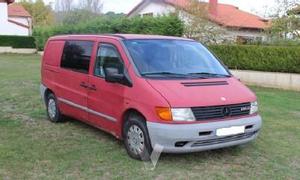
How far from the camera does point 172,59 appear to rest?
627cm

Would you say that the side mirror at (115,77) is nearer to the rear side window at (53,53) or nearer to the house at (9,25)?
the rear side window at (53,53)

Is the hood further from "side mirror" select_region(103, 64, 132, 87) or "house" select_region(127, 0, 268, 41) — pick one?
"house" select_region(127, 0, 268, 41)

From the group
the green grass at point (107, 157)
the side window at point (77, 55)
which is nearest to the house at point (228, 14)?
the side window at point (77, 55)

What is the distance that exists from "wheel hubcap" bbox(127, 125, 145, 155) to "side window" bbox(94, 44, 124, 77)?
0.88 metres

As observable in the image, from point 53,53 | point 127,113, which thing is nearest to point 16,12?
point 53,53

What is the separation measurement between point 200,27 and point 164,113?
50.3 feet

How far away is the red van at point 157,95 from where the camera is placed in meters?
5.31

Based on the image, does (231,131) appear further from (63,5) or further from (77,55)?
(63,5)

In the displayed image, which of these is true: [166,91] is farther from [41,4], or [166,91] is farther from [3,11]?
[41,4]

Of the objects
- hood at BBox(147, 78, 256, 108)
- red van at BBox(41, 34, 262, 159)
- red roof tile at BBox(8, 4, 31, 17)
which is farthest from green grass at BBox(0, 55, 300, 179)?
red roof tile at BBox(8, 4, 31, 17)

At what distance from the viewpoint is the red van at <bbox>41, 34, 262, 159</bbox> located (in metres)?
5.31

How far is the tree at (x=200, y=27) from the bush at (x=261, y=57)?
3.50 metres

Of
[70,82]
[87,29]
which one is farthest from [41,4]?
[70,82]

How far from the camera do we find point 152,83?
559 centimetres
